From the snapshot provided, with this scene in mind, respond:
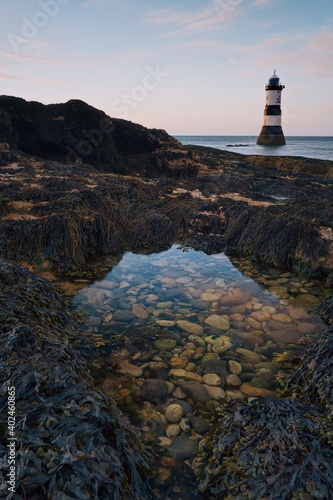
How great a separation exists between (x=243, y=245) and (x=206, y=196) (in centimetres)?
275

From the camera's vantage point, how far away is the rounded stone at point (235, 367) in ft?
9.24

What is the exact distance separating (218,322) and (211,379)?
97cm

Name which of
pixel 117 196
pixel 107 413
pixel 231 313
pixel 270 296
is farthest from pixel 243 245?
pixel 107 413

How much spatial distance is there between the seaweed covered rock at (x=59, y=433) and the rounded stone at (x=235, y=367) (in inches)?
45.5

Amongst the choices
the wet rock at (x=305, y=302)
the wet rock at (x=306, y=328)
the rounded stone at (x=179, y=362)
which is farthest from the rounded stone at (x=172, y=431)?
the wet rock at (x=305, y=302)

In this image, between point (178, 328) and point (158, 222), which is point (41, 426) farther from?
point (158, 222)

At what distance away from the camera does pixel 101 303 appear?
4.00m

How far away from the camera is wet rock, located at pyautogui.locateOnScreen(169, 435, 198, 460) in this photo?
6.49ft

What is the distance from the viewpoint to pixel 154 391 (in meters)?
2.56

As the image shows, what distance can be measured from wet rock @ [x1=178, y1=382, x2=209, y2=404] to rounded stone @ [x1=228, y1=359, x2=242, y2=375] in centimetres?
40

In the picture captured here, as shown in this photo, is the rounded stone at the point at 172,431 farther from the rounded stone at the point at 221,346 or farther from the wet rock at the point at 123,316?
the wet rock at the point at 123,316

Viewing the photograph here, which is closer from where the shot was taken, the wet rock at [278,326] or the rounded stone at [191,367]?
the rounded stone at [191,367]

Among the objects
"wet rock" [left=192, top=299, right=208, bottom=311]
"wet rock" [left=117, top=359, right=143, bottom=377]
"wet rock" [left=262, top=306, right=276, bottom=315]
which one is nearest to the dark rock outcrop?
"wet rock" [left=192, top=299, right=208, bottom=311]

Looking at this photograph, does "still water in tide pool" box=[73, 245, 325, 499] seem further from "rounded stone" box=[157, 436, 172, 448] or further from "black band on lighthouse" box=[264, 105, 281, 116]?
"black band on lighthouse" box=[264, 105, 281, 116]
